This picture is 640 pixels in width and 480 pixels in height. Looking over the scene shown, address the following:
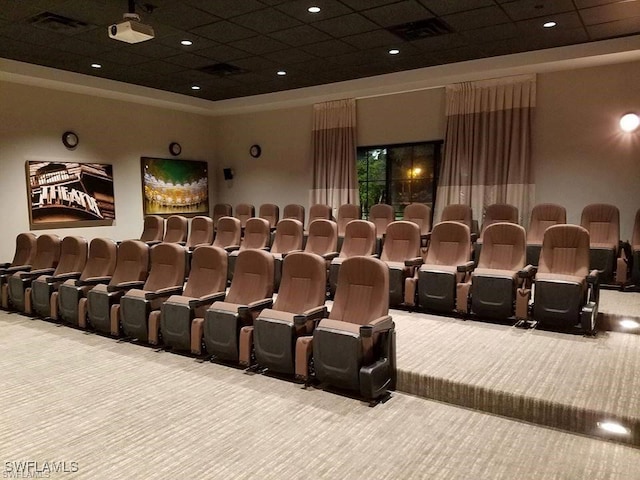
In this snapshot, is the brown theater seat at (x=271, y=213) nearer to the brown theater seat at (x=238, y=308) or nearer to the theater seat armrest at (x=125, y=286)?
the theater seat armrest at (x=125, y=286)

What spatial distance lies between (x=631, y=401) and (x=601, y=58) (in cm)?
527

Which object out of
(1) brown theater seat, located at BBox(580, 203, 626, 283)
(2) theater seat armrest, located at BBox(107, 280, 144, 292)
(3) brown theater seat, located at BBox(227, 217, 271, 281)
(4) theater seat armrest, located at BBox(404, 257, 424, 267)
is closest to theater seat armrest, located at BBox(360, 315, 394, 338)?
(4) theater seat armrest, located at BBox(404, 257, 424, 267)

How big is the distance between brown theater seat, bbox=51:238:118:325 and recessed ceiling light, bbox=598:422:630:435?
193 inches

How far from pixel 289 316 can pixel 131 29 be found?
3193 mm

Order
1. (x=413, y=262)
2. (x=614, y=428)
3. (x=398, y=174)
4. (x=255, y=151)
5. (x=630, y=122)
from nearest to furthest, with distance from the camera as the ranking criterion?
1. (x=614, y=428)
2. (x=413, y=262)
3. (x=630, y=122)
4. (x=398, y=174)
5. (x=255, y=151)

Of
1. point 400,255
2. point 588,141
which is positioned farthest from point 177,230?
point 588,141

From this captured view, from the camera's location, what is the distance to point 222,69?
773cm

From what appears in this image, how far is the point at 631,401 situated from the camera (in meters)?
3.06

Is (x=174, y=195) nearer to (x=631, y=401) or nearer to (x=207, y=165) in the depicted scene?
(x=207, y=165)

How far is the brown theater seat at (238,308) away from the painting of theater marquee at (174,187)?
5735 mm

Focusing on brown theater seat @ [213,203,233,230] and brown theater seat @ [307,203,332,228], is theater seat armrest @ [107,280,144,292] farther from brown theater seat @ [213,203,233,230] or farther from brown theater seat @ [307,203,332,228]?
brown theater seat @ [213,203,233,230]

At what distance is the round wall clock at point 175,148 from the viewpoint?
1003cm

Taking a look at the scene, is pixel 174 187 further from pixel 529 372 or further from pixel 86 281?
pixel 529 372

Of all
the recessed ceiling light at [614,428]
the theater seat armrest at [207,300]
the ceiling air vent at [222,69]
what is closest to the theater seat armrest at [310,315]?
the theater seat armrest at [207,300]
